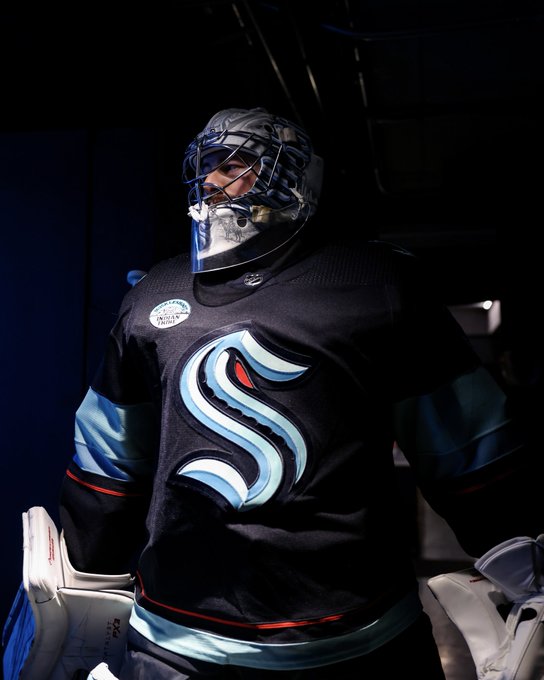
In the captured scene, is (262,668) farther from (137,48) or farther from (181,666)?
(137,48)

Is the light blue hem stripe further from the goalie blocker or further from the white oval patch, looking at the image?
the white oval patch

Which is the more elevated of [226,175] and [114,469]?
[226,175]

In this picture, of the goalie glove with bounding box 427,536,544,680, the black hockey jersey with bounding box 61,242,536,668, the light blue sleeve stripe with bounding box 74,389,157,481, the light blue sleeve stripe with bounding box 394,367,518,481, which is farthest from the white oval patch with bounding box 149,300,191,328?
the goalie glove with bounding box 427,536,544,680

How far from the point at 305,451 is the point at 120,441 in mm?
410

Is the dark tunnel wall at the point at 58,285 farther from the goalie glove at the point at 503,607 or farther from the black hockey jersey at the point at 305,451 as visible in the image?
the goalie glove at the point at 503,607

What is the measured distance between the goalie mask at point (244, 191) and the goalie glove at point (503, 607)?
647 millimetres

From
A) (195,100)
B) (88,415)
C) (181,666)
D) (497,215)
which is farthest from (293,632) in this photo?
(497,215)

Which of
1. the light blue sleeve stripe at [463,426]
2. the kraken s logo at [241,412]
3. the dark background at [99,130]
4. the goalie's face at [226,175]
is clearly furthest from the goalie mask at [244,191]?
the dark background at [99,130]

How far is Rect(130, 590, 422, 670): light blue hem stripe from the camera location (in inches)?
44.9

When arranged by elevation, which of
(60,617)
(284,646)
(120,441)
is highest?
(120,441)

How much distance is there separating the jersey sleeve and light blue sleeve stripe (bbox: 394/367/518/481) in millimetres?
484

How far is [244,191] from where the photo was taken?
1437 mm

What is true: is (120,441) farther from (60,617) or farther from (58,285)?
(58,285)

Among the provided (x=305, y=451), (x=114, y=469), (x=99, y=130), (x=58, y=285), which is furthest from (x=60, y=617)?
(x=99, y=130)
